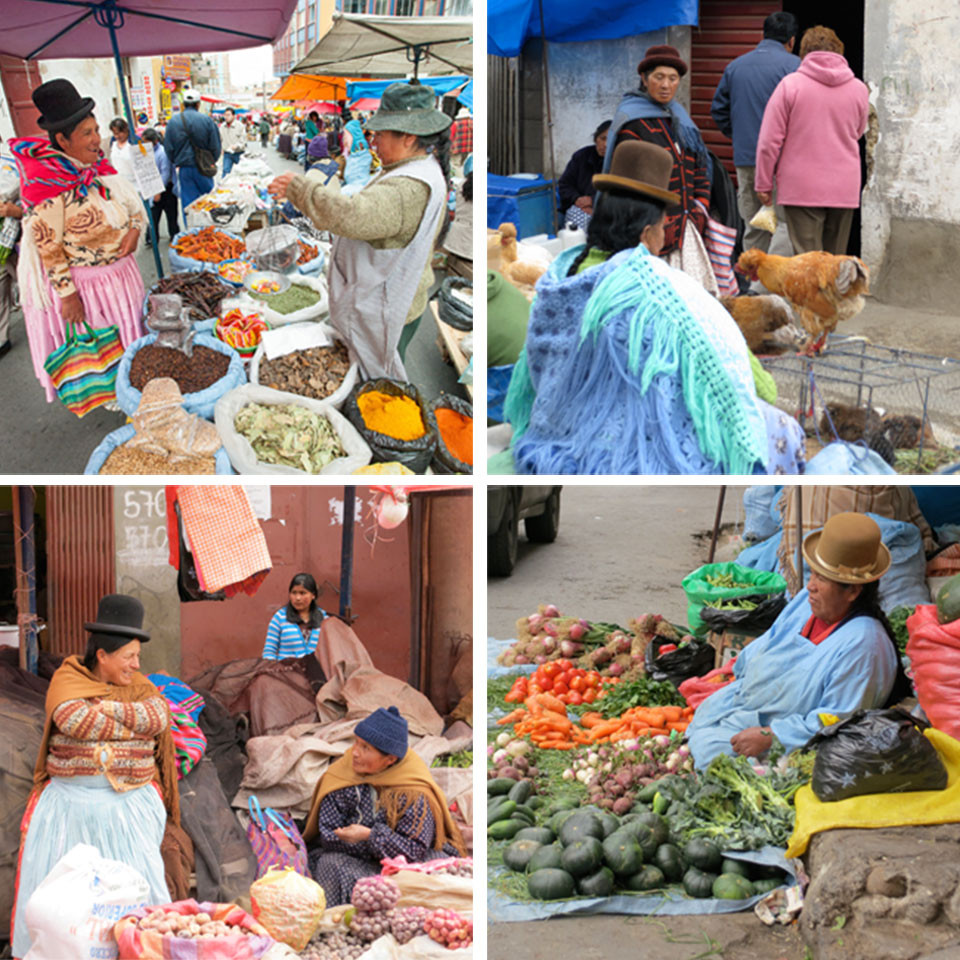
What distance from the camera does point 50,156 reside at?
3.49 m

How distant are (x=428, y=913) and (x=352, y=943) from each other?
10.4 inches

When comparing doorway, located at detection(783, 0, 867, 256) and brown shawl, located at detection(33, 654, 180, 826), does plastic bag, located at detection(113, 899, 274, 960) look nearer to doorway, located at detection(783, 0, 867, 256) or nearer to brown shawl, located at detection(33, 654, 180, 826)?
brown shawl, located at detection(33, 654, 180, 826)

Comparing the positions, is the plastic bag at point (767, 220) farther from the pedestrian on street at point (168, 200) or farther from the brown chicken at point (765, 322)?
the pedestrian on street at point (168, 200)

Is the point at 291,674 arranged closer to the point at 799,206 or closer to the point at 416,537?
the point at 416,537

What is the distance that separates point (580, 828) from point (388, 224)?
2179mm

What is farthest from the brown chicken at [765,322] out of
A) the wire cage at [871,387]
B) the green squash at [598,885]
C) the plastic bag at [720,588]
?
the green squash at [598,885]

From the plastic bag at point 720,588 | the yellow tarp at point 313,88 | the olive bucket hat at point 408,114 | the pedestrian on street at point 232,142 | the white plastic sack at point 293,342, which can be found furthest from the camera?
the pedestrian on street at point 232,142

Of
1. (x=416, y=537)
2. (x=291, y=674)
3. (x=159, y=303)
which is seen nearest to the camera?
(x=159, y=303)

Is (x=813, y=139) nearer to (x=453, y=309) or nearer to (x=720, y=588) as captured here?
(x=453, y=309)

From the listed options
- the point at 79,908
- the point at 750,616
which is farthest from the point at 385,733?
the point at 750,616

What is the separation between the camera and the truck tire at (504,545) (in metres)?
6.40

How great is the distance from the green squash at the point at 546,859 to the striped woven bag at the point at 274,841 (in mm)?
815

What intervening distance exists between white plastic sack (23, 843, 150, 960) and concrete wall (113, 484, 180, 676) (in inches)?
91.0

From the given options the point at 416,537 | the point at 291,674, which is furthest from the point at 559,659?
the point at 291,674
